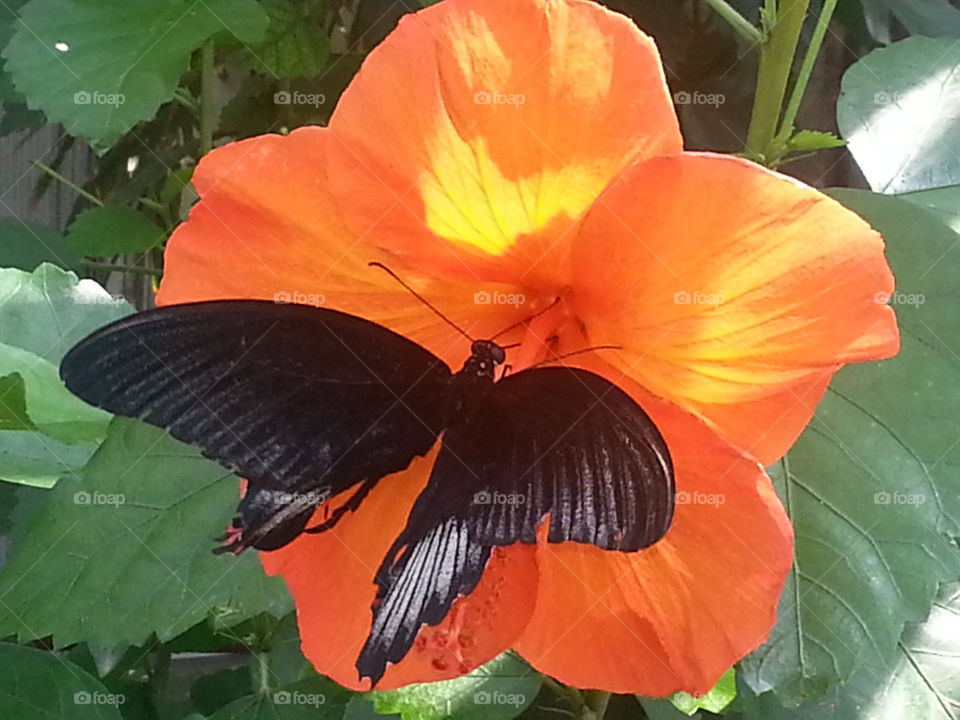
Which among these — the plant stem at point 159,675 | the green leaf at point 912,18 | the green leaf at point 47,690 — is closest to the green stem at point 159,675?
the plant stem at point 159,675

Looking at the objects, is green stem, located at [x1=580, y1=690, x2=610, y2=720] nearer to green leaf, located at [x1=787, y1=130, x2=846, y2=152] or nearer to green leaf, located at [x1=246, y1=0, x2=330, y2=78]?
green leaf, located at [x1=787, y1=130, x2=846, y2=152]

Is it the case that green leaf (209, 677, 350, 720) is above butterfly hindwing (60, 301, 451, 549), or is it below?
below

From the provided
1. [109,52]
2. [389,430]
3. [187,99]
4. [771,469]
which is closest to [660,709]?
[771,469]

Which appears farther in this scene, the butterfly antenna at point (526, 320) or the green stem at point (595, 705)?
the green stem at point (595, 705)

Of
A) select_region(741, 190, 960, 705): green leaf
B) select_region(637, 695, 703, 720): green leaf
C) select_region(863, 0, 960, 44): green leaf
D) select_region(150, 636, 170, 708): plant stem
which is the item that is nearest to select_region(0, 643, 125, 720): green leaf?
select_region(150, 636, 170, 708): plant stem

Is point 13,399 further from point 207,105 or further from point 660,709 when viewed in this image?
point 207,105

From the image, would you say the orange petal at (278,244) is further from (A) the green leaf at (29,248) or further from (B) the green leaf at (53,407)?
(A) the green leaf at (29,248)
